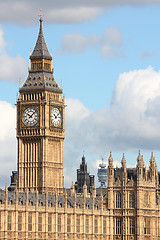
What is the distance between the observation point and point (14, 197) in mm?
189250

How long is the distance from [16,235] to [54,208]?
10.6m

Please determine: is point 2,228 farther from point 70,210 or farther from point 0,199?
point 70,210

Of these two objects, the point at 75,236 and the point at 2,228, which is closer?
the point at 2,228

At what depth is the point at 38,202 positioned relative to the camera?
194125 mm

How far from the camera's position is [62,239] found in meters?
198

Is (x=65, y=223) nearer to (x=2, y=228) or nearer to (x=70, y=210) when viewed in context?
(x=70, y=210)

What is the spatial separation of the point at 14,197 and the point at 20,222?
14.6 feet

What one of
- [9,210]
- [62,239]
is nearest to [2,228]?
[9,210]

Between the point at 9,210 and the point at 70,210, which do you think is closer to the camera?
the point at 9,210

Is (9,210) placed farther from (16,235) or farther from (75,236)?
(75,236)

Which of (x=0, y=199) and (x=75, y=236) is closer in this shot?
(x=0, y=199)

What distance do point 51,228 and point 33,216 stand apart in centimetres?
534

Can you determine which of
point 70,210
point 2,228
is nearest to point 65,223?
point 70,210

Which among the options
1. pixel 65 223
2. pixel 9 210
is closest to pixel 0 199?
pixel 9 210
